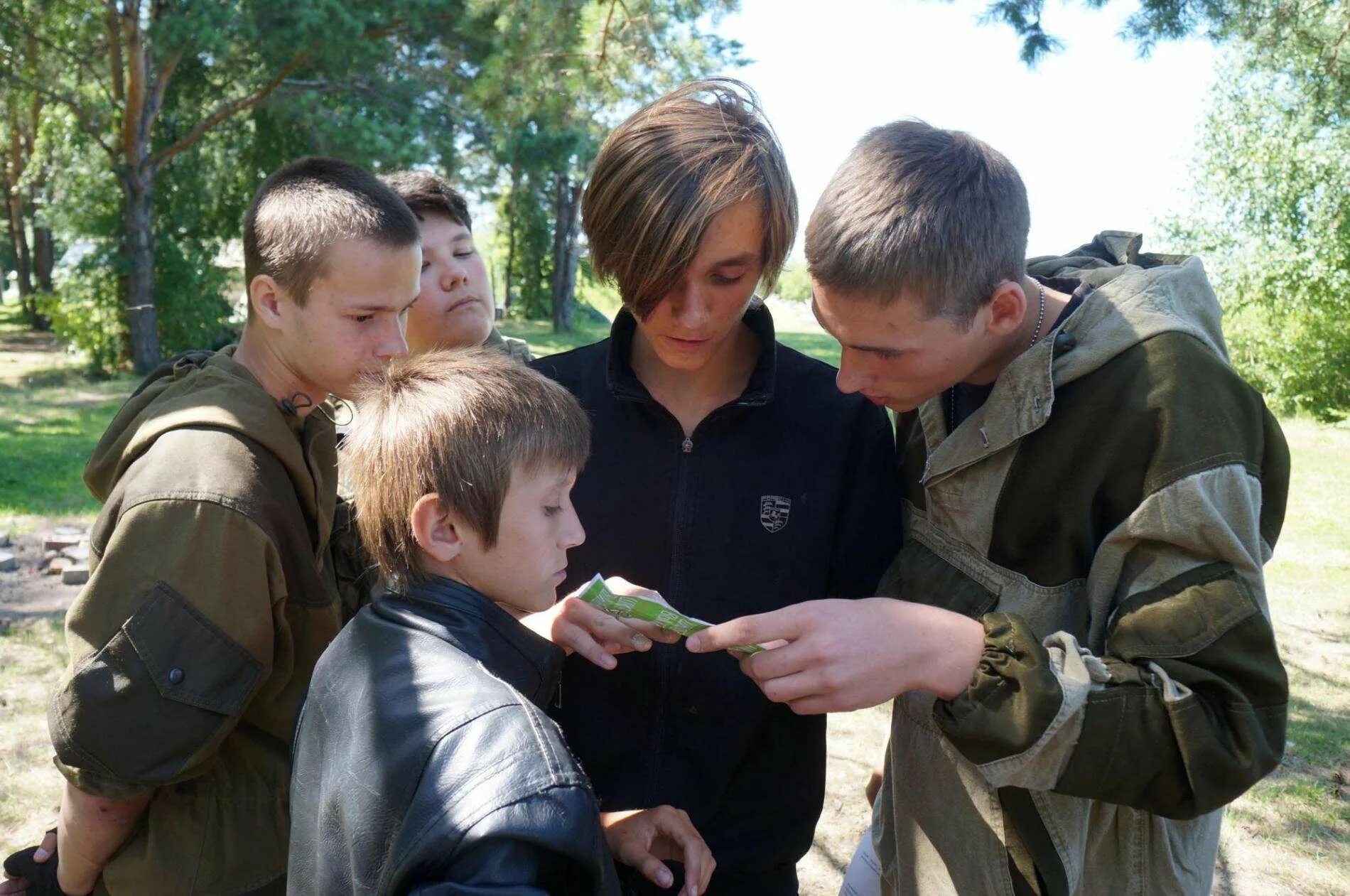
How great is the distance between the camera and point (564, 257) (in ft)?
107

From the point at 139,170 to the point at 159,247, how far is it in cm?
179

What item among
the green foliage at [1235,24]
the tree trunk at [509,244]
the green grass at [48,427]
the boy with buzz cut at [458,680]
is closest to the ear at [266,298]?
the boy with buzz cut at [458,680]

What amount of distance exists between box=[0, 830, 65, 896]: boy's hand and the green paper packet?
147 centimetres

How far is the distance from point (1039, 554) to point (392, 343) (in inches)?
60.1

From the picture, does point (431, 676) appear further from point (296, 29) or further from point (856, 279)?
point (296, 29)

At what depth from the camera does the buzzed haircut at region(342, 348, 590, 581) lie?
5.92ft

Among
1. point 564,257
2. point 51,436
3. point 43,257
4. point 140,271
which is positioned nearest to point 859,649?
point 51,436

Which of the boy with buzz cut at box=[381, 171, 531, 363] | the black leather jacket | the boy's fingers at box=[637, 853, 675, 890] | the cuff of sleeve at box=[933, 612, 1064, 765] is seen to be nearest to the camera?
the black leather jacket

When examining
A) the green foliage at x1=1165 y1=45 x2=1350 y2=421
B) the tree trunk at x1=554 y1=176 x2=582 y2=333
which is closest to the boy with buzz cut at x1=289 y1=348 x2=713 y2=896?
the green foliage at x1=1165 y1=45 x2=1350 y2=421

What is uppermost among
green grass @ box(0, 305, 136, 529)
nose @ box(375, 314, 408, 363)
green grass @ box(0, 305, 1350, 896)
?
nose @ box(375, 314, 408, 363)

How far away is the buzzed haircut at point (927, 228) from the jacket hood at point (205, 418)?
1.17 m

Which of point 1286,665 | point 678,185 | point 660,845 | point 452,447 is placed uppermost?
point 678,185

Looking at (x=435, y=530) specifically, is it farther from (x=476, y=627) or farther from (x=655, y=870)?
(x=655, y=870)

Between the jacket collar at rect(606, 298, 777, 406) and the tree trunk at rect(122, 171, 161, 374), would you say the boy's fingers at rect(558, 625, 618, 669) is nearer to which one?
the jacket collar at rect(606, 298, 777, 406)
